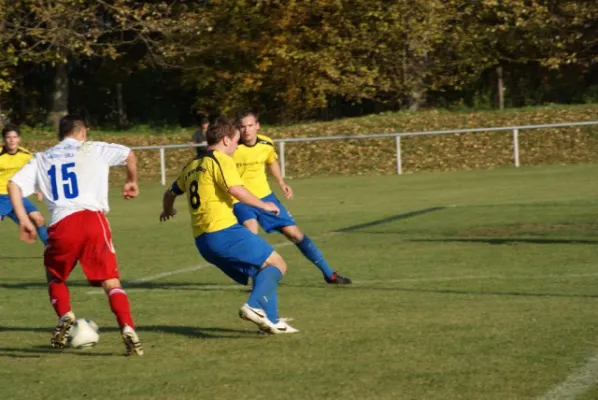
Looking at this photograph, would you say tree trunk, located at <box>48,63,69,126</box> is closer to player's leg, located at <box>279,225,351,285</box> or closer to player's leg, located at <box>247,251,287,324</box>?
player's leg, located at <box>279,225,351,285</box>

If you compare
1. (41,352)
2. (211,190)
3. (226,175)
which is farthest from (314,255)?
(41,352)

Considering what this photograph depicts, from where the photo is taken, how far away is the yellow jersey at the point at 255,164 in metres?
13.6

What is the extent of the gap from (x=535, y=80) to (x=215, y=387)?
129 ft

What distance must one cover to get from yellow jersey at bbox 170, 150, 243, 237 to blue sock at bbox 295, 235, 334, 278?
11.0ft

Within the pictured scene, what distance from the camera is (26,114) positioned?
49.6 meters

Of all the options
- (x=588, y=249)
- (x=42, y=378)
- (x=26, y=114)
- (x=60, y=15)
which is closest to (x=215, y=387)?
(x=42, y=378)

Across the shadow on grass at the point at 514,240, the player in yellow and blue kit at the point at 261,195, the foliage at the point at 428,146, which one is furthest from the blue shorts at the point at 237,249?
the foliage at the point at 428,146

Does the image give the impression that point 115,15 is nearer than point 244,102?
Yes

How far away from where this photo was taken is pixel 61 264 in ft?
29.5

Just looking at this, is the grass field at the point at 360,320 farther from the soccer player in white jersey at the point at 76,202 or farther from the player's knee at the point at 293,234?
the soccer player in white jersey at the point at 76,202

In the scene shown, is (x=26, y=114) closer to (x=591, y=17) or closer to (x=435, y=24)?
(x=435, y=24)

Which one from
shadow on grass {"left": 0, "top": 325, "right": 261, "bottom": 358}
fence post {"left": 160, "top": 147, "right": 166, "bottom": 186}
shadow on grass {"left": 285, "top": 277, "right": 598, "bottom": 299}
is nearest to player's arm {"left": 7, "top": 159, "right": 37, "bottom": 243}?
shadow on grass {"left": 0, "top": 325, "right": 261, "bottom": 358}

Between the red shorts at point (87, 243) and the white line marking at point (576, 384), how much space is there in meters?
3.11

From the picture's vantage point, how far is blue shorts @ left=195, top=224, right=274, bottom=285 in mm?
9438
